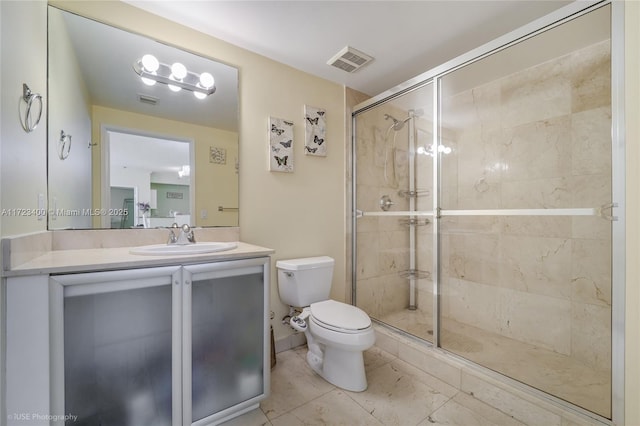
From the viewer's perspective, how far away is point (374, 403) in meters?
1.54

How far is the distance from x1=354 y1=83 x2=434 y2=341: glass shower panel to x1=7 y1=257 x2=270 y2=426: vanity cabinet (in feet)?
4.47

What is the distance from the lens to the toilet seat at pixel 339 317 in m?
1.57

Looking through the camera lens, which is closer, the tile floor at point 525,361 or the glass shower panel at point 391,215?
the tile floor at point 525,361

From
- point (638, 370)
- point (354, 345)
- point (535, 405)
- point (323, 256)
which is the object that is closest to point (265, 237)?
point (323, 256)

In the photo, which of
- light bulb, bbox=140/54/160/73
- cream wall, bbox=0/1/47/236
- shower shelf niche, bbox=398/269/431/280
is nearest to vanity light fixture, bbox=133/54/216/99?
light bulb, bbox=140/54/160/73

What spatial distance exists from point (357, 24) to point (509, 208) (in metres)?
1.85

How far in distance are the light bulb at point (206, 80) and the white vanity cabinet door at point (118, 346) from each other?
130 cm

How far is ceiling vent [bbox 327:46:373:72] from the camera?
1.97 m

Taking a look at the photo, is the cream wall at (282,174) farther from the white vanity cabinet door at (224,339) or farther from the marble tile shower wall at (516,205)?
the white vanity cabinet door at (224,339)

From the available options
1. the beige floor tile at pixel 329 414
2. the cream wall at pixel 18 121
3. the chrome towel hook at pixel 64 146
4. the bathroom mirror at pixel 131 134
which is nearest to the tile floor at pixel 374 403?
the beige floor tile at pixel 329 414

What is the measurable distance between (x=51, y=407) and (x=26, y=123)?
1.10 metres

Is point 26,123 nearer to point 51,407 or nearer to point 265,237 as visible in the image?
point 51,407

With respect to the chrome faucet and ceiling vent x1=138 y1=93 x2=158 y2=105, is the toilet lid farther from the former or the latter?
ceiling vent x1=138 y1=93 x2=158 y2=105

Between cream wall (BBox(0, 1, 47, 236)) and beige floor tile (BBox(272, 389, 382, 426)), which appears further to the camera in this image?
beige floor tile (BBox(272, 389, 382, 426))
